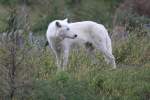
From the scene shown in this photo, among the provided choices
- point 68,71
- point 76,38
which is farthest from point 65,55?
point 68,71

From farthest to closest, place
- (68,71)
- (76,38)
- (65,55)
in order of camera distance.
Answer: (76,38), (65,55), (68,71)

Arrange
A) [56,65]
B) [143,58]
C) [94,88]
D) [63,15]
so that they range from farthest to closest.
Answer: [63,15] → [143,58] → [56,65] → [94,88]

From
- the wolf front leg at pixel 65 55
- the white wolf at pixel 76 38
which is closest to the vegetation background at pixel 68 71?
the wolf front leg at pixel 65 55

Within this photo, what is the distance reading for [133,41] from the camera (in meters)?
12.9

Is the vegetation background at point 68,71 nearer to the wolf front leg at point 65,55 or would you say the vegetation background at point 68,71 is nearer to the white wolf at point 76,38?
the wolf front leg at point 65,55

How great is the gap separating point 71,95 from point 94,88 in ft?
2.44

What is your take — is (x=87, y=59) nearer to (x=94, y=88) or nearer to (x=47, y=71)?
(x=47, y=71)

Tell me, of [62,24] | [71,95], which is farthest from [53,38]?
[71,95]

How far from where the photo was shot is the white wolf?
1148 centimetres

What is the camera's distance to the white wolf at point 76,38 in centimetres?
1148

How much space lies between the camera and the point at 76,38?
39.1ft

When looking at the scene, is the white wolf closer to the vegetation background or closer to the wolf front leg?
the wolf front leg

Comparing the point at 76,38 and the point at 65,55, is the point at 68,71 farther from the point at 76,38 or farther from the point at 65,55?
the point at 76,38

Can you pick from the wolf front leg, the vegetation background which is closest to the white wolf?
the wolf front leg
